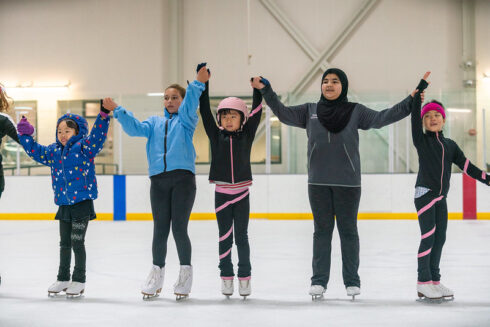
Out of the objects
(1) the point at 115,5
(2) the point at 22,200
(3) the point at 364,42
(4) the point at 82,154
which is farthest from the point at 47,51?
(4) the point at 82,154

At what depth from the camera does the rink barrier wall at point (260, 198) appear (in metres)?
9.53

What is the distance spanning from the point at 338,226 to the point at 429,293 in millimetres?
588

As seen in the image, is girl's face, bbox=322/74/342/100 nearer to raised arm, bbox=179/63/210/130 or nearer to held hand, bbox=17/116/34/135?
raised arm, bbox=179/63/210/130

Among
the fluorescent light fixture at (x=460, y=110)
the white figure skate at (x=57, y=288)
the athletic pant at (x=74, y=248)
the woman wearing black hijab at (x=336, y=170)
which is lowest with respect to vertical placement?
the white figure skate at (x=57, y=288)

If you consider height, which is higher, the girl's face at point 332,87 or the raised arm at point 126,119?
the girl's face at point 332,87

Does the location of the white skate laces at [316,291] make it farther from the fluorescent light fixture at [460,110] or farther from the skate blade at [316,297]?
the fluorescent light fixture at [460,110]

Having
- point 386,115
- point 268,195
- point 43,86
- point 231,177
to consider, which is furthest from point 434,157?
point 43,86

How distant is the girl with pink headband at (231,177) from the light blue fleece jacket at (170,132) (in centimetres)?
12

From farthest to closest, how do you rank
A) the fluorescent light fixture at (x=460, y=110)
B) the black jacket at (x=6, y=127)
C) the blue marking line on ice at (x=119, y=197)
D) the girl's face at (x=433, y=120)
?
the blue marking line on ice at (x=119, y=197) → the fluorescent light fixture at (x=460, y=110) → the black jacket at (x=6, y=127) → the girl's face at (x=433, y=120)

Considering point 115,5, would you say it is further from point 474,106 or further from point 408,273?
point 408,273

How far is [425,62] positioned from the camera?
12891 mm

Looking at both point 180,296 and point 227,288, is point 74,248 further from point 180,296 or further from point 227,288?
point 227,288

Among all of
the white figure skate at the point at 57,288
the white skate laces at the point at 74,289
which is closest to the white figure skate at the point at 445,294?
the white skate laces at the point at 74,289

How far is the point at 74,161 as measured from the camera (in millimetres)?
3660
